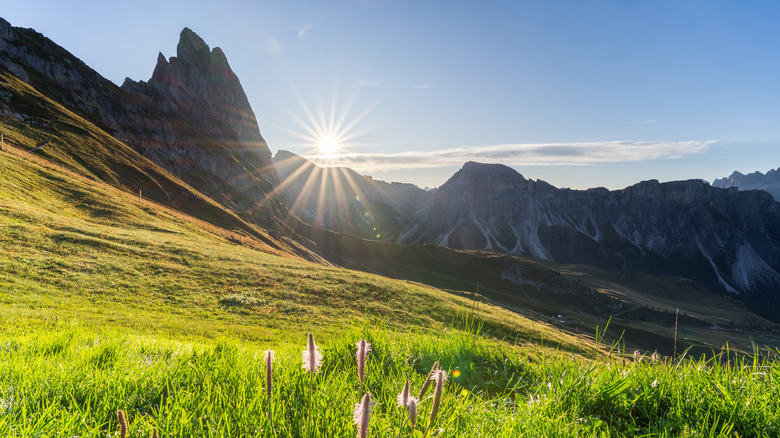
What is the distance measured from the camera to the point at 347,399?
139 inches

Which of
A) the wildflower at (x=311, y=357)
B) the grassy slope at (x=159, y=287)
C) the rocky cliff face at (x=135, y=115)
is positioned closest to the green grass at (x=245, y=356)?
the grassy slope at (x=159, y=287)

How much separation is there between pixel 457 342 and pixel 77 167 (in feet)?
288

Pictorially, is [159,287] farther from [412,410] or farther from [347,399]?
[412,410]

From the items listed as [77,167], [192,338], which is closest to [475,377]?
[192,338]

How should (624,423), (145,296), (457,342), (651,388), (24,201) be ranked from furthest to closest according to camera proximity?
(24,201) < (145,296) < (457,342) < (651,388) < (624,423)

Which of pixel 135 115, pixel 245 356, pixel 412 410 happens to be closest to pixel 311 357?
pixel 412 410

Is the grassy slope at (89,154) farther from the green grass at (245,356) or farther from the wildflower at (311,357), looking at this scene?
the wildflower at (311,357)

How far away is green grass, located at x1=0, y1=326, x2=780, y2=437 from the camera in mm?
2912

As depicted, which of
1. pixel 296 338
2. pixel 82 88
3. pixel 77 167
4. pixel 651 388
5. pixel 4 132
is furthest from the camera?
pixel 82 88

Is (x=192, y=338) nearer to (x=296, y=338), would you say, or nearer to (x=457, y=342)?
(x=296, y=338)

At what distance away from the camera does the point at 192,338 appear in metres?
17.9

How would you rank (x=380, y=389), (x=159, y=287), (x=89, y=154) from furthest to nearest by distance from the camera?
(x=89, y=154) < (x=159, y=287) < (x=380, y=389)

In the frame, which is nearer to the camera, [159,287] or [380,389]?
[380,389]

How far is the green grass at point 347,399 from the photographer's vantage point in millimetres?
2912
